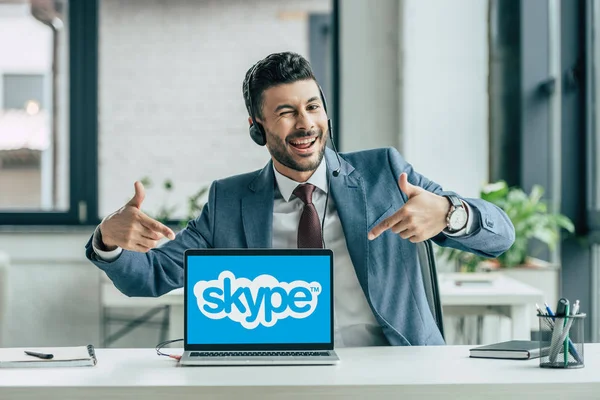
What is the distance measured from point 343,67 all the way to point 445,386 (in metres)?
2.98

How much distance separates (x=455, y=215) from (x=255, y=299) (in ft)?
1.44

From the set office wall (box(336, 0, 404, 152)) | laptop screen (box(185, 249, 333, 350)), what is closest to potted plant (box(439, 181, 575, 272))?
office wall (box(336, 0, 404, 152))

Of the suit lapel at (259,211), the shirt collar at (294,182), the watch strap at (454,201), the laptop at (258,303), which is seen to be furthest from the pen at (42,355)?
the watch strap at (454,201)

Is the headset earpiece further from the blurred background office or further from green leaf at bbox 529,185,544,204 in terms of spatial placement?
green leaf at bbox 529,185,544,204

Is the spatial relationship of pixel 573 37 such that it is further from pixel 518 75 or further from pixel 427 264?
pixel 427 264

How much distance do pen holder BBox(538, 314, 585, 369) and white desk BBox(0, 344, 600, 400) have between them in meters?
0.02

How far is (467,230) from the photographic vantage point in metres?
1.54

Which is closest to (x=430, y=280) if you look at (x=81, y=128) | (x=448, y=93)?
(x=448, y=93)

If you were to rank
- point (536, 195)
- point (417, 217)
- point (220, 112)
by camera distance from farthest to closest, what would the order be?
1. point (220, 112)
2. point (536, 195)
3. point (417, 217)

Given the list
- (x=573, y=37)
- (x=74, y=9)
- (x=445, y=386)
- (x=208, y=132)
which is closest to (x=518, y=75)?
(x=573, y=37)

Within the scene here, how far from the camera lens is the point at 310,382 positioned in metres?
1.15

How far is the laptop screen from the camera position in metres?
1.34

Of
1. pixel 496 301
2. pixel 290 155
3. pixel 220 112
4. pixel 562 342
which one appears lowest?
pixel 496 301

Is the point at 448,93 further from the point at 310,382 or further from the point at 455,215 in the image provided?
the point at 310,382
